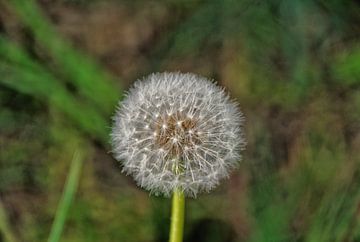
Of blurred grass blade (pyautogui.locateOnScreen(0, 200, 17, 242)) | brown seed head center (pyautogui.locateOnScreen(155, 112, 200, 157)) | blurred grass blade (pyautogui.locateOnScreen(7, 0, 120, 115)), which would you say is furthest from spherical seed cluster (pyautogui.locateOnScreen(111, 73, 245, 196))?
blurred grass blade (pyautogui.locateOnScreen(0, 200, 17, 242))

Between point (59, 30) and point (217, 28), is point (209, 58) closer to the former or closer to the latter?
point (217, 28)

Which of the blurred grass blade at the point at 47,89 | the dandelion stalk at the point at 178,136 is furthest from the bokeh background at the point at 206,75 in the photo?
the dandelion stalk at the point at 178,136

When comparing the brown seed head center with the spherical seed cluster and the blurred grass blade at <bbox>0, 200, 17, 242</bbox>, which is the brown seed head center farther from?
the blurred grass blade at <bbox>0, 200, 17, 242</bbox>

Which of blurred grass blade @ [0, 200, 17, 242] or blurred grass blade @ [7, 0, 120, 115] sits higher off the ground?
blurred grass blade @ [7, 0, 120, 115]

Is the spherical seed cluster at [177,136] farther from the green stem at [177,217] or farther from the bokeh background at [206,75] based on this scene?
the bokeh background at [206,75]

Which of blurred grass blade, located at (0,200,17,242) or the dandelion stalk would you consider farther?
blurred grass blade, located at (0,200,17,242)

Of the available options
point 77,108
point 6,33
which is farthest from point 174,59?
point 6,33

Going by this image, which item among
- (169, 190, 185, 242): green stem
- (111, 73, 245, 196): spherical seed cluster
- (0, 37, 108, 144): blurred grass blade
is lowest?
(169, 190, 185, 242): green stem
